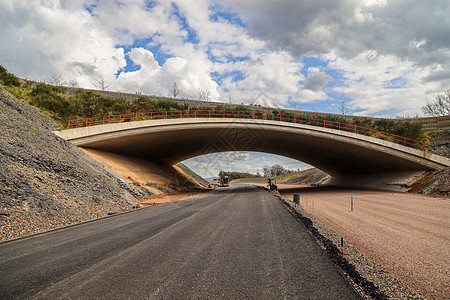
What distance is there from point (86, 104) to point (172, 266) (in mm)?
32540

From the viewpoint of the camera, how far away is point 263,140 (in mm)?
29391

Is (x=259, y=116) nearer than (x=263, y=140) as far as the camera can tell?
Yes

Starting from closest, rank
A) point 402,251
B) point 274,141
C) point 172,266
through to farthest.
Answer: point 172,266, point 402,251, point 274,141

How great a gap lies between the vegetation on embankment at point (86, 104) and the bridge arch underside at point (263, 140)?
672 centimetres

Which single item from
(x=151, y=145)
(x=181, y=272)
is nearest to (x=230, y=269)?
(x=181, y=272)

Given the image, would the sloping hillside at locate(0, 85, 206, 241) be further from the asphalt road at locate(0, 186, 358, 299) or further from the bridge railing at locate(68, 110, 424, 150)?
the bridge railing at locate(68, 110, 424, 150)

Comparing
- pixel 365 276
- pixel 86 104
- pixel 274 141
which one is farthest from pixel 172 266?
pixel 86 104

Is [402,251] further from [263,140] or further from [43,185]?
[263,140]

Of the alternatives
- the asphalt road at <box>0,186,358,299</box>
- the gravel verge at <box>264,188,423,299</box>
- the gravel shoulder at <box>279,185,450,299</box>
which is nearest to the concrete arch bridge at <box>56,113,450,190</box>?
the gravel shoulder at <box>279,185,450,299</box>

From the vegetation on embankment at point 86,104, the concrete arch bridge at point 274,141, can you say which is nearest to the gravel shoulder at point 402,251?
the concrete arch bridge at point 274,141

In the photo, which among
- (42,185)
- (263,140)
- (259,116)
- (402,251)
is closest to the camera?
(402,251)

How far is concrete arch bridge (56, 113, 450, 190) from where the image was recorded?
21312 millimetres

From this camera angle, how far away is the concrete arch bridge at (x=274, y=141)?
21312mm

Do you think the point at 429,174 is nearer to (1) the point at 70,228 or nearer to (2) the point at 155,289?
(2) the point at 155,289
